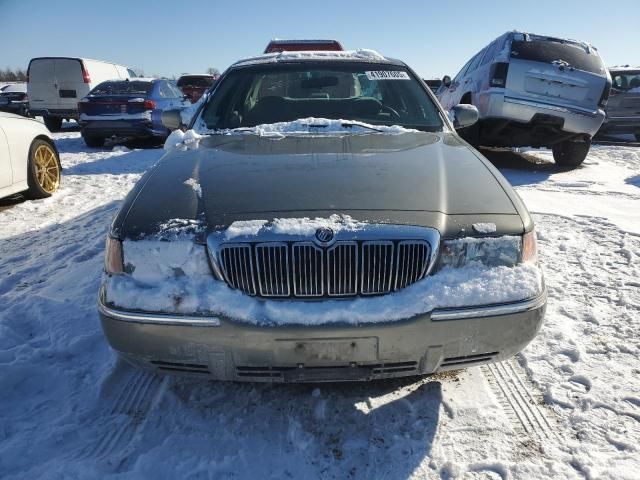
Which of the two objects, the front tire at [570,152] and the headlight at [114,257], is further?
the front tire at [570,152]

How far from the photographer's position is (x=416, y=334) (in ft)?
5.63

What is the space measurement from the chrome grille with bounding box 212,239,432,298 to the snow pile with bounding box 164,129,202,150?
1.26 m

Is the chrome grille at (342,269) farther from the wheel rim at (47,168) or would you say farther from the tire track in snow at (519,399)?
the wheel rim at (47,168)

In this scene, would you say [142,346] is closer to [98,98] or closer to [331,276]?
[331,276]

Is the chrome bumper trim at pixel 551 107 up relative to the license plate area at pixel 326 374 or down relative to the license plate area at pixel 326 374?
up

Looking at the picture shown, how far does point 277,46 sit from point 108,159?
3740 millimetres

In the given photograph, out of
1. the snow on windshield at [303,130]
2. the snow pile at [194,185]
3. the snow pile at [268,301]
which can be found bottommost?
the snow pile at [268,301]

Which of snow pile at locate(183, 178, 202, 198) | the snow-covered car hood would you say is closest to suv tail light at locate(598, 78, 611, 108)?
the snow-covered car hood

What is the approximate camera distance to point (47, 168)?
A: 19.2ft

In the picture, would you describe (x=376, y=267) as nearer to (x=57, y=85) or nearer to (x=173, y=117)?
(x=173, y=117)

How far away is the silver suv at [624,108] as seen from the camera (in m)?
10.7

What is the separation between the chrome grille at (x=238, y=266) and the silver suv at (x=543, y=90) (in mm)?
5905

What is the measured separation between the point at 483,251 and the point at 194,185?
1.30 meters

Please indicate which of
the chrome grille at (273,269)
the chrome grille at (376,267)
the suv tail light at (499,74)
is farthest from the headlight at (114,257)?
the suv tail light at (499,74)
